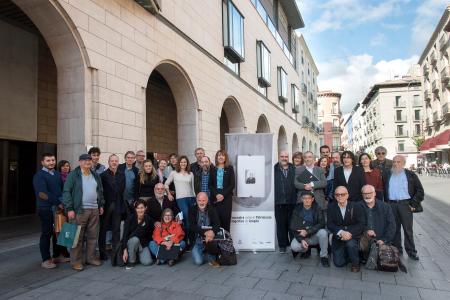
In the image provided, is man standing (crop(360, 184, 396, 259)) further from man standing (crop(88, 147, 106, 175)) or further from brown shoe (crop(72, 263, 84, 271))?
man standing (crop(88, 147, 106, 175))

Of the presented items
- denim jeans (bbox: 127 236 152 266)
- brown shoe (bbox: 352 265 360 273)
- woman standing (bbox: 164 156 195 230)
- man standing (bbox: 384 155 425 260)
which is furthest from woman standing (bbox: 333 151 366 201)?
denim jeans (bbox: 127 236 152 266)

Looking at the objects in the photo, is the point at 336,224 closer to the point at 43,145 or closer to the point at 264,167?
the point at 264,167

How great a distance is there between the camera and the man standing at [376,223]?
5.74 meters

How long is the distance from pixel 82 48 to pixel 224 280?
5738mm

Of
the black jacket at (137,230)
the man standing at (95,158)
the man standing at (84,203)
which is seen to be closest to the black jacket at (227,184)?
the black jacket at (137,230)

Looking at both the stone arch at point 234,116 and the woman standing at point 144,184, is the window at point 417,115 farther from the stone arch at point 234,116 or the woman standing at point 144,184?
the woman standing at point 144,184

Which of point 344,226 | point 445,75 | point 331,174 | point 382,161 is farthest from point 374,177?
point 445,75

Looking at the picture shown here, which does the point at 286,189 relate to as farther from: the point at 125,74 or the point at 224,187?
the point at 125,74

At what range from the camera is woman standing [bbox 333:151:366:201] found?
6391mm

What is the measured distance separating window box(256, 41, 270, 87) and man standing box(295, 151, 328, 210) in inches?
599

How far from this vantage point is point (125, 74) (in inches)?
367

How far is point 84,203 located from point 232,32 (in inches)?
511

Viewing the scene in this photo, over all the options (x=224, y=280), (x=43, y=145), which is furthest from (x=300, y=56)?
(x=224, y=280)

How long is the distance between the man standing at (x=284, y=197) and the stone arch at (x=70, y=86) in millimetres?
4081
